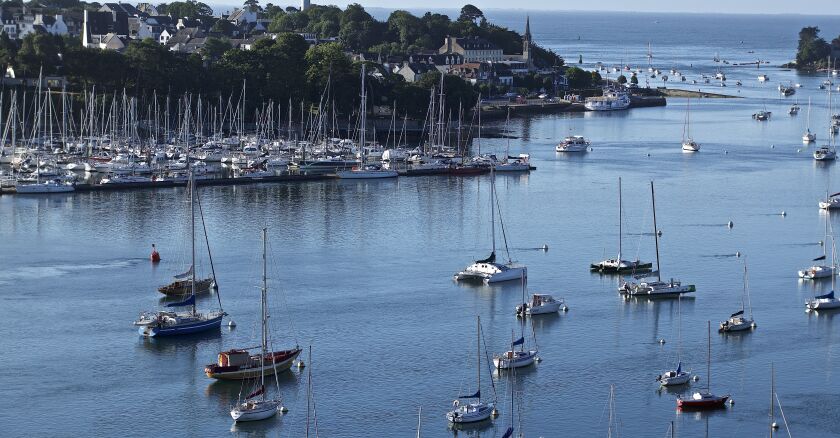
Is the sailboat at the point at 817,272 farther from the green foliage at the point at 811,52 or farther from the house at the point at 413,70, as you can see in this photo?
the green foliage at the point at 811,52

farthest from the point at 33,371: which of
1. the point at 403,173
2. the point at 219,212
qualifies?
the point at 403,173

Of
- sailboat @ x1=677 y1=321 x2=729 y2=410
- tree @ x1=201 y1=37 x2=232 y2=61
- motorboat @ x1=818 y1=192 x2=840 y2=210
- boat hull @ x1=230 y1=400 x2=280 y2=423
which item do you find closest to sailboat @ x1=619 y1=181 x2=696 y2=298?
sailboat @ x1=677 y1=321 x2=729 y2=410

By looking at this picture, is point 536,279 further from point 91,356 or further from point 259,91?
point 259,91

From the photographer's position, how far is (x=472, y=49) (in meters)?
97.8

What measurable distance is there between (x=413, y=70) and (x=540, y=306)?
53.9 meters

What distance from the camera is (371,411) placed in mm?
27672

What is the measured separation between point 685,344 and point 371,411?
323 inches

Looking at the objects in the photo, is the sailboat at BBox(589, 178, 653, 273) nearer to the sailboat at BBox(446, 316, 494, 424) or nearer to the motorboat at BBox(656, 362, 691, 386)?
the motorboat at BBox(656, 362, 691, 386)

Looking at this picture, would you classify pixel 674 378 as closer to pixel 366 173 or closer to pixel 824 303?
pixel 824 303

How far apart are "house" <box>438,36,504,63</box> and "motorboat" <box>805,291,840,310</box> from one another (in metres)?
61.7

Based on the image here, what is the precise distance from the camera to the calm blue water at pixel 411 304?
91.2ft

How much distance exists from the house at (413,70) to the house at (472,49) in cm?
808

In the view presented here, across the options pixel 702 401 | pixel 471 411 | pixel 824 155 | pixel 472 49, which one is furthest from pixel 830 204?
pixel 472 49

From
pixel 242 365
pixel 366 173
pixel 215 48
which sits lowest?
pixel 242 365
